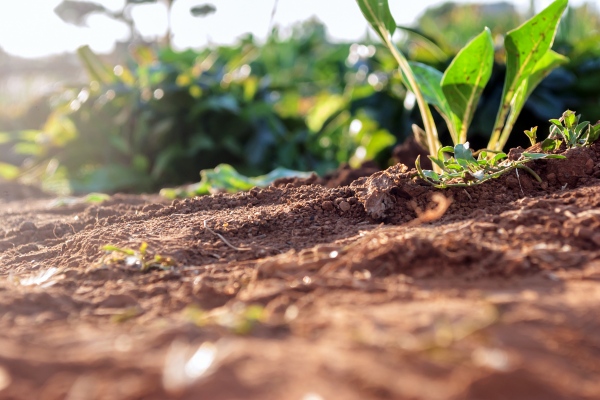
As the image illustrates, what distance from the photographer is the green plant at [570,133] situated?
1.77 m

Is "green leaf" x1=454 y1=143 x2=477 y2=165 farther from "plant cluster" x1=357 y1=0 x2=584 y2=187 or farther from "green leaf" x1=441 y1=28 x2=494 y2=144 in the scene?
"green leaf" x1=441 y1=28 x2=494 y2=144

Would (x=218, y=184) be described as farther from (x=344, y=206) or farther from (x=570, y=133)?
(x=570, y=133)

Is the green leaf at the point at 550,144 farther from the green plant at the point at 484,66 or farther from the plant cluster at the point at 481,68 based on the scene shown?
the green plant at the point at 484,66

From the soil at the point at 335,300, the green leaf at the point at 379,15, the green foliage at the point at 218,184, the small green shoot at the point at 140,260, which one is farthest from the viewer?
the green foliage at the point at 218,184

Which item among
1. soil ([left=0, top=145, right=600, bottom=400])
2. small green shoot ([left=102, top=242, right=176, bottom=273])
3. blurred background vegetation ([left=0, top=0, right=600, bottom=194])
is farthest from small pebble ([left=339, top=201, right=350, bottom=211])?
blurred background vegetation ([left=0, top=0, right=600, bottom=194])

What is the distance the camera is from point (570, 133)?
1779 mm

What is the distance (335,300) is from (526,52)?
62.3 inches

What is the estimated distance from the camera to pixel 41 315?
1103 millimetres

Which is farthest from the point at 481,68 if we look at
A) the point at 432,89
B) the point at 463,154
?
the point at 463,154

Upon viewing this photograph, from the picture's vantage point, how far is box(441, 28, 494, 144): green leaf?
217 centimetres

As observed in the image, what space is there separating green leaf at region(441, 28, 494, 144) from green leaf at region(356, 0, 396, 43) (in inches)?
11.2

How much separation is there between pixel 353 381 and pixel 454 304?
0.95 ft

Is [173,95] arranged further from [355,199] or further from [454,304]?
[454,304]

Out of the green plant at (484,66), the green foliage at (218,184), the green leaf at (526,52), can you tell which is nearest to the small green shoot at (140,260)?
the green plant at (484,66)
